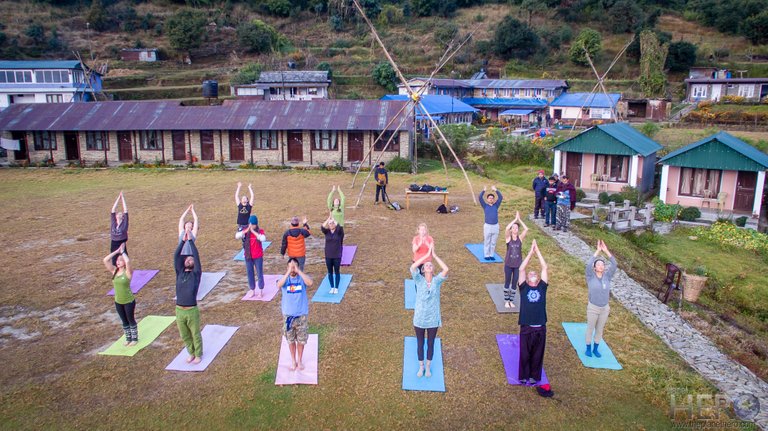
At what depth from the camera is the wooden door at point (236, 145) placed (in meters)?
33.6

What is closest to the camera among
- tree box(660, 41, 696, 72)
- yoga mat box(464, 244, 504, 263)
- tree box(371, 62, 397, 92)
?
yoga mat box(464, 244, 504, 263)

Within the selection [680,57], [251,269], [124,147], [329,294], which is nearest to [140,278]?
[251,269]

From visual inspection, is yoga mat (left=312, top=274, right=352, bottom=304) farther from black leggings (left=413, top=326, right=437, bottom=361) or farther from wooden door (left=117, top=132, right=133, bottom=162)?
wooden door (left=117, top=132, right=133, bottom=162)

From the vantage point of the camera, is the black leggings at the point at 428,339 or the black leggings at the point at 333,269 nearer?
the black leggings at the point at 428,339

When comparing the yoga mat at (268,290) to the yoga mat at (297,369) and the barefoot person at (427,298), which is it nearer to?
the yoga mat at (297,369)

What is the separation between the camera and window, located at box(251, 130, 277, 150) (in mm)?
33438

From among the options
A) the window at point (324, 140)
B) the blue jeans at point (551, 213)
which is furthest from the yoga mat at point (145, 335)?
the window at point (324, 140)

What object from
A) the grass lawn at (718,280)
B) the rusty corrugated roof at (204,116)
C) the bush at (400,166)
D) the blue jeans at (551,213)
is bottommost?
the grass lawn at (718,280)

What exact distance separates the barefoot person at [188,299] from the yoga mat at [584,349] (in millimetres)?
6377

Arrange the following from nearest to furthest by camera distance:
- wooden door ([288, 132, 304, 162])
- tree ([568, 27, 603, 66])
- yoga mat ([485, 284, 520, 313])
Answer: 1. yoga mat ([485, 284, 520, 313])
2. wooden door ([288, 132, 304, 162])
3. tree ([568, 27, 603, 66])

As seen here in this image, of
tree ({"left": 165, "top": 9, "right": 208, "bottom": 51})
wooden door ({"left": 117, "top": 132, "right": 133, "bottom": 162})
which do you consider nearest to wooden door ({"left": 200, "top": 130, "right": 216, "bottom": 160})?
wooden door ({"left": 117, "top": 132, "right": 133, "bottom": 162})

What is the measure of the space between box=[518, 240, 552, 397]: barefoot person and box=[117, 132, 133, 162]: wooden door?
31420 millimetres

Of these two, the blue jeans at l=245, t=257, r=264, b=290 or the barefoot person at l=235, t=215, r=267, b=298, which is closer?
the barefoot person at l=235, t=215, r=267, b=298

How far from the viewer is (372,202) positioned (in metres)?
22.2
